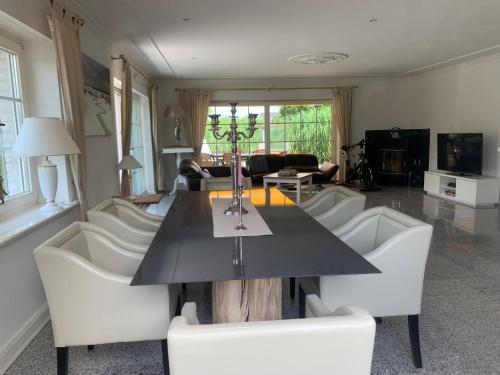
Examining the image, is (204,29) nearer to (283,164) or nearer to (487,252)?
(487,252)

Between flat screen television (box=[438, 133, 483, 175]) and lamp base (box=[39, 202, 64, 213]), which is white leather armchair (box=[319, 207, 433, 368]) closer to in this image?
lamp base (box=[39, 202, 64, 213])

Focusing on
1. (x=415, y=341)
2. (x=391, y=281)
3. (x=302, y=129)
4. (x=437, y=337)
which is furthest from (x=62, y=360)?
(x=302, y=129)

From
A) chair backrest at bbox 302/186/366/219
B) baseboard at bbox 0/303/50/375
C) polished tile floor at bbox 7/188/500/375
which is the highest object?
chair backrest at bbox 302/186/366/219

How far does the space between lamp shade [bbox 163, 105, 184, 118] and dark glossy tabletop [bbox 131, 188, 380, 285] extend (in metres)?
6.10

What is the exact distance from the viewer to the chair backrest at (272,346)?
944mm

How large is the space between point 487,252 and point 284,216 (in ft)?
8.83

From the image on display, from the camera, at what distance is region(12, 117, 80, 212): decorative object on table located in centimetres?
245

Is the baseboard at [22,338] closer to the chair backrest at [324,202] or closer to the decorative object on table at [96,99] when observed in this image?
the decorative object on table at [96,99]

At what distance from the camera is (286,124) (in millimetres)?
9398

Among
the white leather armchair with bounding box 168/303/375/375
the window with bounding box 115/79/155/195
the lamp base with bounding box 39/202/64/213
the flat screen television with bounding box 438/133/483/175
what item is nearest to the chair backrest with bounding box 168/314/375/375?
the white leather armchair with bounding box 168/303/375/375

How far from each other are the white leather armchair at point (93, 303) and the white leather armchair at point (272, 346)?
79 centimetres

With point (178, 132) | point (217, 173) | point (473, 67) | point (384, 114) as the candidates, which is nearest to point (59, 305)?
point (217, 173)


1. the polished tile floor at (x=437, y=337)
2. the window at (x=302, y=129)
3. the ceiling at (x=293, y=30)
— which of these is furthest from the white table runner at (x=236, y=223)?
the window at (x=302, y=129)

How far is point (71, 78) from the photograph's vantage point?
3197 millimetres
